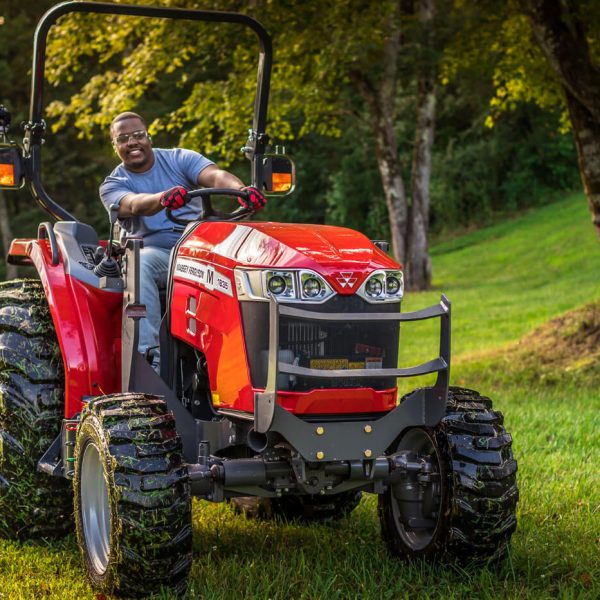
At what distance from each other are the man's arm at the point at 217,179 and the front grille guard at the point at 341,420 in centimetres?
125

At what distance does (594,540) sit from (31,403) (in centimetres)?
256

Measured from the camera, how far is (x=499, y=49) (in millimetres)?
13219

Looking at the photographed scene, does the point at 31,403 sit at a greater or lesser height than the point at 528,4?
lesser

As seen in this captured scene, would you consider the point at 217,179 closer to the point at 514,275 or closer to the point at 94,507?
the point at 94,507

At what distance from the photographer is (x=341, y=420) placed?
12.9ft

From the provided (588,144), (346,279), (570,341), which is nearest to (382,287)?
(346,279)

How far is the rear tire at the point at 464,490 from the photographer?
4102 millimetres

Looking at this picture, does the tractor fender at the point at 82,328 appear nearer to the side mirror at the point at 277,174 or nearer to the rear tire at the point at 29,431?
the rear tire at the point at 29,431

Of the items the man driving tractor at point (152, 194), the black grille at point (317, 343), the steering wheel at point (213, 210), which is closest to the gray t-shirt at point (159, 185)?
the man driving tractor at point (152, 194)

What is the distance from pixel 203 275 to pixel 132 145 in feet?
3.76

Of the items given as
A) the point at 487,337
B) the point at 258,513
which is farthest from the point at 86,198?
the point at 258,513

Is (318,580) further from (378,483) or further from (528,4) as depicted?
(528,4)

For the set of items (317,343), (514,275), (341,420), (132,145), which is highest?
(132,145)

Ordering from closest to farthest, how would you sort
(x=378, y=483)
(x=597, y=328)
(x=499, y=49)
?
(x=378, y=483) → (x=597, y=328) → (x=499, y=49)
